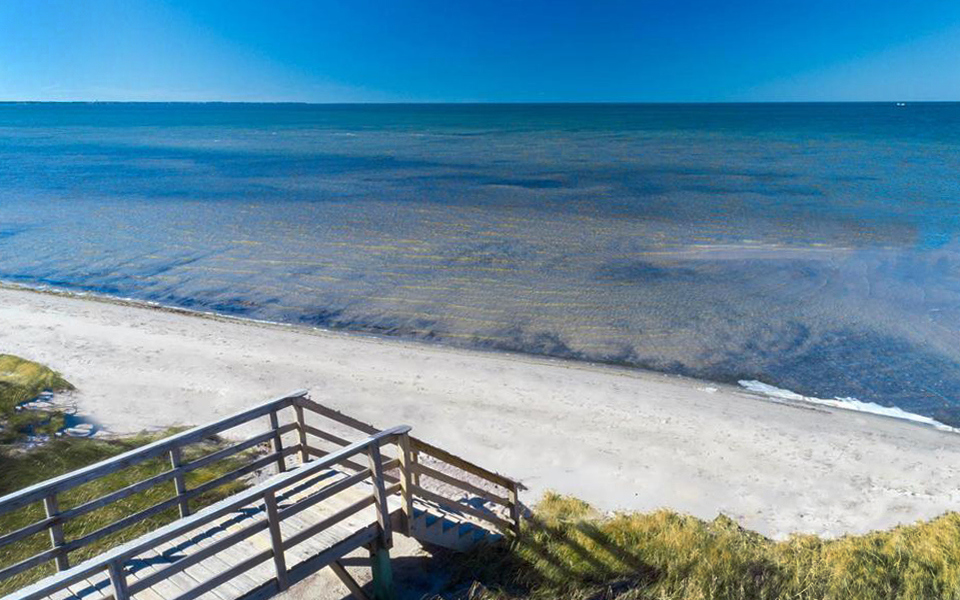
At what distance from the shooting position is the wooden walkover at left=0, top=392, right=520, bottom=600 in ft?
19.6

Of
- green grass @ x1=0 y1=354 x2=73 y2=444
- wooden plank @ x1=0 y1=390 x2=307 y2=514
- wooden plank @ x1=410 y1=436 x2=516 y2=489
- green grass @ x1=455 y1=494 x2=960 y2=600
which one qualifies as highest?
wooden plank @ x1=0 y1=390 x2=307 y2=514

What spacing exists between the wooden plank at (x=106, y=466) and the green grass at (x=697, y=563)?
3.15 meters

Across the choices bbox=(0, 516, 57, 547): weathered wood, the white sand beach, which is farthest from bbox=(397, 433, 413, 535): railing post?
the white sand beach

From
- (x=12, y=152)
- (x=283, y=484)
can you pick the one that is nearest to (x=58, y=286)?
(x=283, y=484)

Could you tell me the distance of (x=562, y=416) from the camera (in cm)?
1498

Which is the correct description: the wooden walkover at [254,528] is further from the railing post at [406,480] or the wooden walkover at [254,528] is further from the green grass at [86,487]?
the green grass at [86,487]

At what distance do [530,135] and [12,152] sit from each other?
7959 centimetres

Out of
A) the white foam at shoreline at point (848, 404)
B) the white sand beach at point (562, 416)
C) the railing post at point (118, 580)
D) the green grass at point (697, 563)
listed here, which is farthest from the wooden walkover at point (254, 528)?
the white foam at shoreline at point (848, 404)

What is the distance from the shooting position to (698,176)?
201ft

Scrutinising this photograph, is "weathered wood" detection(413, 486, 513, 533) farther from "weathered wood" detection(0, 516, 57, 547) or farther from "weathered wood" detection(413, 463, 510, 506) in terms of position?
Answer: "weathered wood" detection(0, 516, 57, 547)

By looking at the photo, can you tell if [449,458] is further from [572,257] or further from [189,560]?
[572,257]

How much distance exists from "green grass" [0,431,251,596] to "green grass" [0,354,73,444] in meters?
0.81

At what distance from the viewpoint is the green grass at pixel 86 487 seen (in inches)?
352

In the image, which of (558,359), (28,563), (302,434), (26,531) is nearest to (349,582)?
(302,434)
